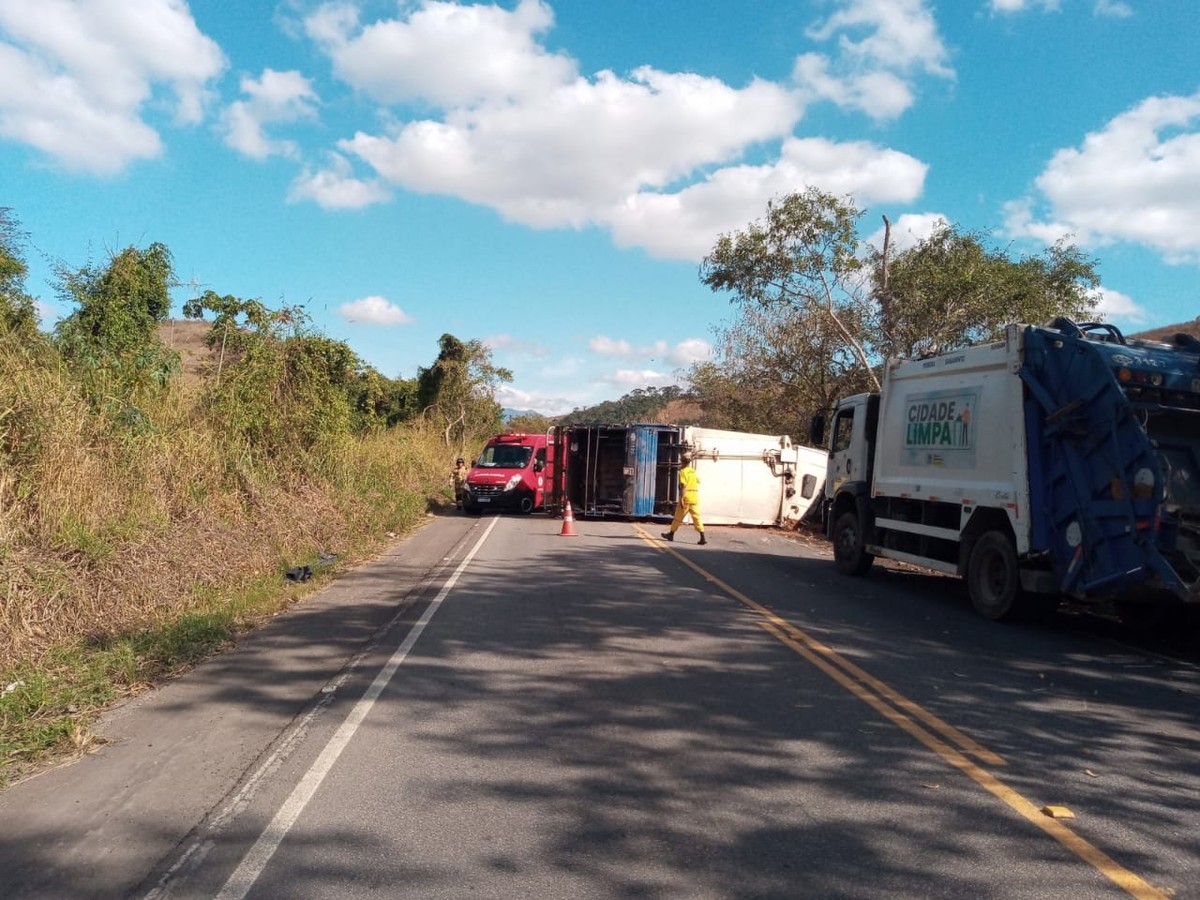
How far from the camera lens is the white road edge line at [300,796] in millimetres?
3949

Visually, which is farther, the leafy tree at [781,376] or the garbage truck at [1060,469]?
the leafy tree at [781,376]

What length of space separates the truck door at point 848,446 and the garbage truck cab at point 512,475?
11.1 metres

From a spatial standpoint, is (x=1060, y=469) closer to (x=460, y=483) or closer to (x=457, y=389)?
(x=460, y=483)

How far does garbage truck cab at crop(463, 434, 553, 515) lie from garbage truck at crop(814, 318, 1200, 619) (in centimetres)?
1449

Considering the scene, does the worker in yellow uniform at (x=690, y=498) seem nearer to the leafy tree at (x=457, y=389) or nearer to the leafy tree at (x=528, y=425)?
the leafy tree at (x=457, y=389)

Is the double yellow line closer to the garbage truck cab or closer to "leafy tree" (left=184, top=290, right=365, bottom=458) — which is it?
"leafy tree" (left=184, top=290, right=365, bottom=458)

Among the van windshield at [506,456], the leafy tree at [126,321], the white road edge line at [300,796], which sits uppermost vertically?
the leafy tree at [126,321]

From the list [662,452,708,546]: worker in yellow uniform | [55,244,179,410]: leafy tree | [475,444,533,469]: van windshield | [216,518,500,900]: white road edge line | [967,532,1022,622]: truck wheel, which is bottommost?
[216,518,500,900]: white road edge line

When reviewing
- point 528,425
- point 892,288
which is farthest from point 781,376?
point 528,425

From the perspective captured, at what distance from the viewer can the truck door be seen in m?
14.7

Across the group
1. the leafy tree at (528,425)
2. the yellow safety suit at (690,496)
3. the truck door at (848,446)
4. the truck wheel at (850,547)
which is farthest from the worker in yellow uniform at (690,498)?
the leafy tree at (528,425)

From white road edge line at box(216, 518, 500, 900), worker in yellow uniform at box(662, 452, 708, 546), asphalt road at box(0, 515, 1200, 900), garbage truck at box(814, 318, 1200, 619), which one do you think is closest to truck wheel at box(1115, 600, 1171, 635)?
garbage truck at box(814, 318, 1200, 619)

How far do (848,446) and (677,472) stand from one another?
897 centimetres

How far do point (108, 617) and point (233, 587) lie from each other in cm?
256
